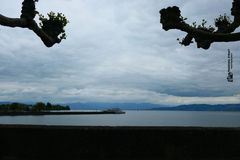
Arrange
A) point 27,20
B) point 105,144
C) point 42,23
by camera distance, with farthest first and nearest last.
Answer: point 42,23 < point 27,20 < point 105,144

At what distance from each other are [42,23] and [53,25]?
455mm

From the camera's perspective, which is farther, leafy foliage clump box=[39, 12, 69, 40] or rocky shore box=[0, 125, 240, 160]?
leafy foliage clump box=[39, 12, 69, 40]

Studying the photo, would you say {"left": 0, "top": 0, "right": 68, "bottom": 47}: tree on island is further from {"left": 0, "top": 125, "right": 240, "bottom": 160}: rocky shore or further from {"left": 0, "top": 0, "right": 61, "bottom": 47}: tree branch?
{"left": 0, "top": 125, "right": 240, "bottom": 160}: rocky shore

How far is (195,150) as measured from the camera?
7.71 meters

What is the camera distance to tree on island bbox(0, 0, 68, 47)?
43.5ft

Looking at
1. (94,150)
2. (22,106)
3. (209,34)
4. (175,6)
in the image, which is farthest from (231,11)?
(22,106)

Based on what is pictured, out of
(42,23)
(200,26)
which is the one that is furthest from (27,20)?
(200,26)

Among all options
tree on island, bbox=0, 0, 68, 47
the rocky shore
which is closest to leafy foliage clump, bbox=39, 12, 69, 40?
tree on island, bbox=0, 0, 68, 47

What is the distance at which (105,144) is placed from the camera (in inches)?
298

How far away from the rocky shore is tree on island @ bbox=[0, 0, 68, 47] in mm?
6318

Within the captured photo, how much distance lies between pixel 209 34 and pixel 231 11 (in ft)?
3.98

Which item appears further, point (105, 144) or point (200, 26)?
point (200, 26)

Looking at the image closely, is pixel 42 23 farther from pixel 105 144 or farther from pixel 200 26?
pixel 105 144

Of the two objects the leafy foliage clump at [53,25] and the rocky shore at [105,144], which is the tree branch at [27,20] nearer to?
the leafy foliage clump at [53,25]
